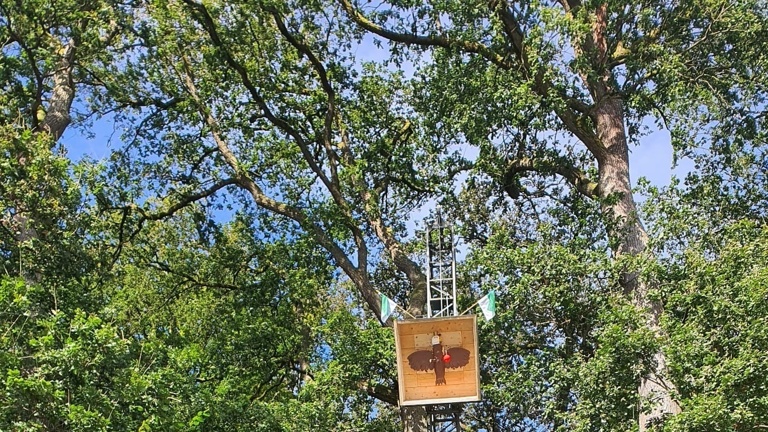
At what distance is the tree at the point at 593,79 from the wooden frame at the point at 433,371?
2369 mm

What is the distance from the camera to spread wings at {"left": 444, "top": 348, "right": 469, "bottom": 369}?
899 centimetres

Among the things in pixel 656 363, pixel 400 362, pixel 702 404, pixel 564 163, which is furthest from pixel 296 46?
pixel 702 404

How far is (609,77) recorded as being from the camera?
11047mm

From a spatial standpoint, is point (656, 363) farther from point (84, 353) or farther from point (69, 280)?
point (69, 280)

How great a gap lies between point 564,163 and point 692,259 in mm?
3443

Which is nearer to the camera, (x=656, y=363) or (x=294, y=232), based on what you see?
(x=656, y=363)

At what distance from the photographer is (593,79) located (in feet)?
34.2

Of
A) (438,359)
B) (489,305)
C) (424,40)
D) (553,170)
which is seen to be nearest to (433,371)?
(438,359)

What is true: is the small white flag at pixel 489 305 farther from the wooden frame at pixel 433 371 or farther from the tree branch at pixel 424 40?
the tree branch at pixel 424 40

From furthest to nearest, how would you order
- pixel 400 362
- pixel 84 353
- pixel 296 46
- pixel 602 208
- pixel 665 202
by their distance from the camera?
pixel 296 46, pixel 602 208, pixel 665 202, pixel 400 362, pixel 84 353

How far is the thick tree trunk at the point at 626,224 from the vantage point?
334 inches

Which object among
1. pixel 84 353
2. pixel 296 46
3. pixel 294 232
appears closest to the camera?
pixel 84 353

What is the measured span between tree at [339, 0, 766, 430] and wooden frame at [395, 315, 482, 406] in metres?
2.37

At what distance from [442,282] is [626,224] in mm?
2662
